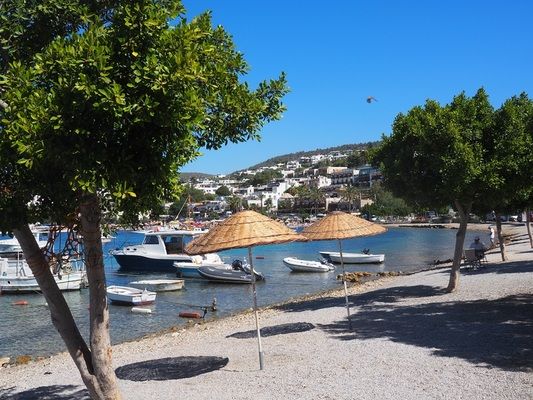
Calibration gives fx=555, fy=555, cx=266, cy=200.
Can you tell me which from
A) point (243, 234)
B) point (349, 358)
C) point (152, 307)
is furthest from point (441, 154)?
point (152, 307)

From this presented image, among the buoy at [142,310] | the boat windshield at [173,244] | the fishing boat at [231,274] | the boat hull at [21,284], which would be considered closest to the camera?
the buoy at [142,310]

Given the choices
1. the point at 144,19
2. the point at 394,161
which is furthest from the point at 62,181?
the point at 394,161

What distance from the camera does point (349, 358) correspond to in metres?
9.57

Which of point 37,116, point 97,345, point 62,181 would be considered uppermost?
point 37,116

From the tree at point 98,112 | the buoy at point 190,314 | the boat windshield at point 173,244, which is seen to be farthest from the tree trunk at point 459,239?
the boat windshield at point 173,244

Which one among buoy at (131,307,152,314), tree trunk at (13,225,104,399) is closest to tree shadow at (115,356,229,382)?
tree trunk at (13,225,104,399)

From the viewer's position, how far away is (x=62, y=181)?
220 inches

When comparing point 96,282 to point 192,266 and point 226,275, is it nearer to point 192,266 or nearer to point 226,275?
point 226,275

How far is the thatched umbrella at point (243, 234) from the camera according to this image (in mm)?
8938

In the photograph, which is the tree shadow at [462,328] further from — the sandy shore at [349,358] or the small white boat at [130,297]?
the small white boat at [130,297]

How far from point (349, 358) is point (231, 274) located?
2532cm

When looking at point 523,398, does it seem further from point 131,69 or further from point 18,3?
point 18,3

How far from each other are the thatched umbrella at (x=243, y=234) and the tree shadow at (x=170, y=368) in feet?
4.06

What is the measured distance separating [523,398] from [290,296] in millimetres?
21241
